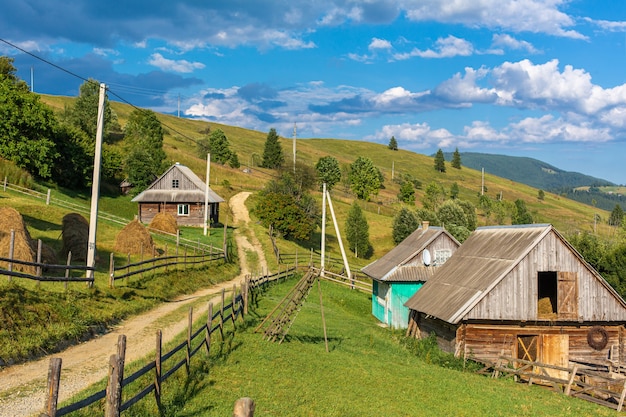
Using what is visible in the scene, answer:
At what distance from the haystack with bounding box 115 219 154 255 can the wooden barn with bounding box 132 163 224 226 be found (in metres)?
26.8

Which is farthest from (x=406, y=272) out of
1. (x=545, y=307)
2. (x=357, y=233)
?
(x=357, y=233)

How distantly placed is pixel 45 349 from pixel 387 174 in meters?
155

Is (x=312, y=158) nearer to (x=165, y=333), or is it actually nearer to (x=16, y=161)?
(x=16, y=161)

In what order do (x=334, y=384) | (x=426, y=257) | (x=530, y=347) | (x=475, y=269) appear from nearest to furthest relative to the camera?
(x=334, y=384), (x=530, y=347), (x=475, y=269), (x=426, y=257)

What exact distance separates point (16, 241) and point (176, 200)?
42.2 m

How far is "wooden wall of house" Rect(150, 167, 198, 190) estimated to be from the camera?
2672 inches

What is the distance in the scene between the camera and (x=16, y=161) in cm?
5472

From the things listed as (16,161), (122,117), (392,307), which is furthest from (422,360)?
(122,117)

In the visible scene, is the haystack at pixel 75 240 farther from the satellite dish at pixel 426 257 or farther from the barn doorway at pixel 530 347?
the barn doorway at pixel 530 347

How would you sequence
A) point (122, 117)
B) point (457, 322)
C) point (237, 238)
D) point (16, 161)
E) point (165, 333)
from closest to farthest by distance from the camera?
point (165, 333) < point (457, 322) < point (16, 161) < point (237, 238) < point (122, 117)

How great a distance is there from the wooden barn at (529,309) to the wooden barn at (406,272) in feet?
22.9

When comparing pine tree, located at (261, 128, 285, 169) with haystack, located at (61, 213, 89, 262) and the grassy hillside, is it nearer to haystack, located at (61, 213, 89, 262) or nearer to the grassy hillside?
the grassy hillside

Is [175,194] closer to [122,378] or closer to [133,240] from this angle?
[133,240]

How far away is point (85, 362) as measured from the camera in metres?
16.0
